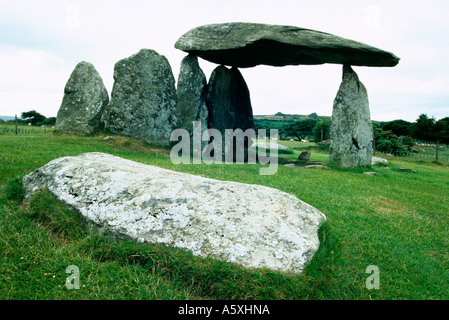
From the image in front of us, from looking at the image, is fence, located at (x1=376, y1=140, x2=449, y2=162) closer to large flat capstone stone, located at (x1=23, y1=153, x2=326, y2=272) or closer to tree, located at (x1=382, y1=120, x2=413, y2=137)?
tree, located at (x1=382, y1=120, x2=413, y2=137)

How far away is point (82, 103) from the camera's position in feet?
46.8

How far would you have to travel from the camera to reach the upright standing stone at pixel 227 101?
16.7 metres

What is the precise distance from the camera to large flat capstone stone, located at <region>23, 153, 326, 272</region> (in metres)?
3.39

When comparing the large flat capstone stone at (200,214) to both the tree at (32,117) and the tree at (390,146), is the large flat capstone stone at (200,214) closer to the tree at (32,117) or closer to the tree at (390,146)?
the tree at (390,146)

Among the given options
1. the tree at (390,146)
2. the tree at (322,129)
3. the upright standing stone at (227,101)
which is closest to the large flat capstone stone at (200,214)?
the upright standing stone at (227,101)

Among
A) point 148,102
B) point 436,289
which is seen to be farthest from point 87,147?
point 436,289

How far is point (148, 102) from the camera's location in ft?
48.1

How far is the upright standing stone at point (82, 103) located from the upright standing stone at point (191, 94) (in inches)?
144

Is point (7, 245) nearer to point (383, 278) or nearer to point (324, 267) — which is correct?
point (324, 267)

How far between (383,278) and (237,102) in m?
16.0

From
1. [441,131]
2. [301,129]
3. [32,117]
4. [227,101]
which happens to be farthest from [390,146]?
[32,117]

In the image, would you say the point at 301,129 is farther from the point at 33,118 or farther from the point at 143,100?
the point at 143,100

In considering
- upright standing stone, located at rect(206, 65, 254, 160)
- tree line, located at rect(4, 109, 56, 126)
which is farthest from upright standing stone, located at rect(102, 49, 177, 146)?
tree line, located at rect(4, 109, 56, 126)

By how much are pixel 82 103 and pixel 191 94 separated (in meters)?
4.91
